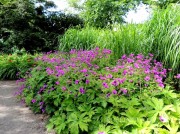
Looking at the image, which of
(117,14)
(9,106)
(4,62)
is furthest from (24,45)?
(9,106)

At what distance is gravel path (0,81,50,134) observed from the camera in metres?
2.91

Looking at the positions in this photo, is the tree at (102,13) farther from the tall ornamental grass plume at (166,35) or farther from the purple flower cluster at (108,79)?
the purple flower cluster at (108,79)

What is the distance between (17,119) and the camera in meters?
3.29

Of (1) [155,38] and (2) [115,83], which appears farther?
(1) [155,38]

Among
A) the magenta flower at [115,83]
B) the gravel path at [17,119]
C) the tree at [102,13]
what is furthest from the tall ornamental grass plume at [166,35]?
the tree at [102,13]

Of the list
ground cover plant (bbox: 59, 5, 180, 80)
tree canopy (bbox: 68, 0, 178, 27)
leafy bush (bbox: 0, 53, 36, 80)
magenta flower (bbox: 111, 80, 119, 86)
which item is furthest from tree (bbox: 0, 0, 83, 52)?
magenta flower (bbox: 111, 80, 119, 86)

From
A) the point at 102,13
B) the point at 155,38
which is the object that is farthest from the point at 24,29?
the point at 155,38

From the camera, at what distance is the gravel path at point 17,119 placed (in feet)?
9.54

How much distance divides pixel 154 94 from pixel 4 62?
5.25 metres

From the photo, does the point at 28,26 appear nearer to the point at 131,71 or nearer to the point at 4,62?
the point at 4,62

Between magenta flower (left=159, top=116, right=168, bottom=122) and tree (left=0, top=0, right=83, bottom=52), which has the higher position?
tree (left=0, top=0, right=83, bottom=52)

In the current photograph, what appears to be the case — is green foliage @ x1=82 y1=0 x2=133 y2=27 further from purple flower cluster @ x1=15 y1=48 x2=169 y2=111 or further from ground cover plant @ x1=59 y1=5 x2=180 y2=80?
purple flower cluster @ x1=15 y1=48 x2=169 y2=111

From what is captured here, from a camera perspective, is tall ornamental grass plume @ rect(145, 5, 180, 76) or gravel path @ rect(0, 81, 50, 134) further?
tall ornamental grass plume @ rect(145, 5, 180, 76)

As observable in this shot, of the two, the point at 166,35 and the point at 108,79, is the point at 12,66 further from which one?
the point at 166,35
